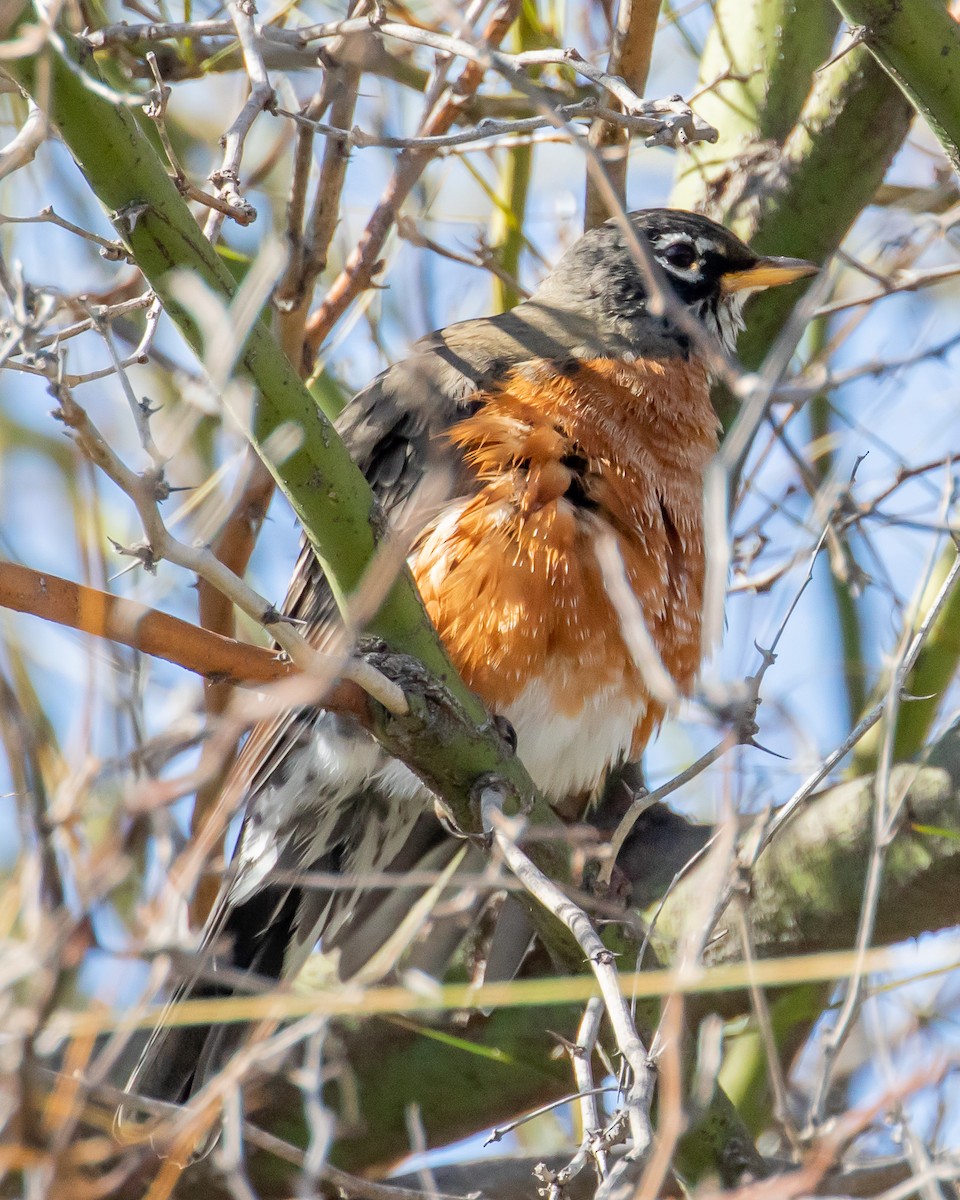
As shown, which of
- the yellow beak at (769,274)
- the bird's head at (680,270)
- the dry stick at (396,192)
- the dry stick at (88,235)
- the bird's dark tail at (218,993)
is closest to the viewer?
the dry stick at (88,235)

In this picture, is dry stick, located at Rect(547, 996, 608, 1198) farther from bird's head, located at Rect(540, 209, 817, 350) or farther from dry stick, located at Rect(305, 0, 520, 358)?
bird's head, located at Rect(540, 209, 817, 350)

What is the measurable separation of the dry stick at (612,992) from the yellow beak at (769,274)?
222 centimetres

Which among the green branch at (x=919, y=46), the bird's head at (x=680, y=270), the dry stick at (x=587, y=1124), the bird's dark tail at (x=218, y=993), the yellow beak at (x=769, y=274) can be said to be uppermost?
the bird's head at (x=680, y=270)

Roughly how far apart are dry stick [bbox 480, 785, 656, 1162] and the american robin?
3.43 ft

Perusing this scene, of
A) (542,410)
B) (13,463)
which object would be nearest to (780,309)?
(542,410)

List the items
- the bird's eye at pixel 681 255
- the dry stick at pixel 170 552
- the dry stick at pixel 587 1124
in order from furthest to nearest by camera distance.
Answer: the bird's eye at pixel 681 255 < the dry stick at pixel 587 1124 < the dry stick at pixel 170 552

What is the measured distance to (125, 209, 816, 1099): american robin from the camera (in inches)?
136

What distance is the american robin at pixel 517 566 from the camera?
3.46 m

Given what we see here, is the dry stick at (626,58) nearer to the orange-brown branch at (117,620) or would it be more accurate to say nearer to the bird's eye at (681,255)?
the bird's eye at (681,255)

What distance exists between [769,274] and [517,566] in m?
1.32

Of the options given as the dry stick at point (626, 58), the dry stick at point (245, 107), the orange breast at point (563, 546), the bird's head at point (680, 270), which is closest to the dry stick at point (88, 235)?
the dry stick at point (245, 107)

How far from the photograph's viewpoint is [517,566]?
11.2 ft

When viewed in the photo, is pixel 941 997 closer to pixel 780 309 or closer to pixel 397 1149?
pixel 397 1149

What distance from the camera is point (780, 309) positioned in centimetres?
428
